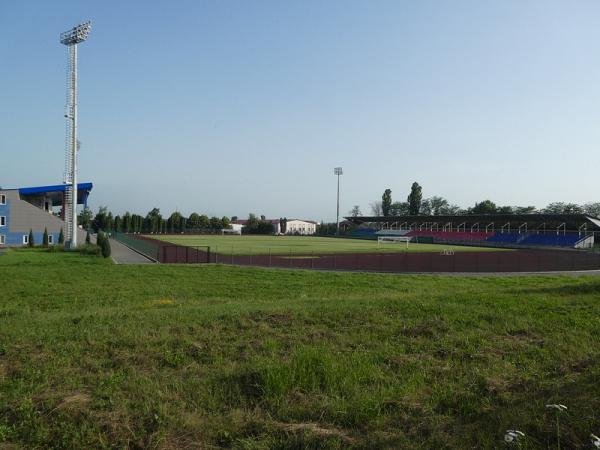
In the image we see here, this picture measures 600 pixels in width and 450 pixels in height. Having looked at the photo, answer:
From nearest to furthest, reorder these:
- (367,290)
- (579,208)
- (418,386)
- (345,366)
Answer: (418,386), (345,366), (367,290), (579,208)

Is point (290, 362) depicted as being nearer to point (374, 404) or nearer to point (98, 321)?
point (374, 404)

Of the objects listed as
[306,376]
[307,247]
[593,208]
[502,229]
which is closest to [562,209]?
[593,208]

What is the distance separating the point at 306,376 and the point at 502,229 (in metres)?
92.6

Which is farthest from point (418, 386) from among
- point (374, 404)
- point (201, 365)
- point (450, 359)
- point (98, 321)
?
point (98, 321)

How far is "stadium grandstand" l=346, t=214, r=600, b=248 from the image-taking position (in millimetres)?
73375

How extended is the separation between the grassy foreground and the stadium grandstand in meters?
71.0

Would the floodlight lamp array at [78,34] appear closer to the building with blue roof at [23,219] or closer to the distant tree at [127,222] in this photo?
the building with blue roof at [23,219]

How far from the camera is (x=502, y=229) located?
89.6 m

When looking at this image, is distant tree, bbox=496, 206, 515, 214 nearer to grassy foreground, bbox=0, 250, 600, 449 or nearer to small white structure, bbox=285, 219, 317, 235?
small white structure, bbox=285, 219, 317, 235

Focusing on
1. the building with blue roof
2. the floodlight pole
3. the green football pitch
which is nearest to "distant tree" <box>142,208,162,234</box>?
the green football pitch

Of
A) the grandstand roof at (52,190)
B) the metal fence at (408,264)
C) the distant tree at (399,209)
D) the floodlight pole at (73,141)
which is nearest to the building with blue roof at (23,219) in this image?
the grandstand roof at (52,190)

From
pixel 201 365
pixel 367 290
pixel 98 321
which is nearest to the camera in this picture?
pixel 201 365

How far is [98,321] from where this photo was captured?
973cm

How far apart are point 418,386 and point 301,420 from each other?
180 cm
